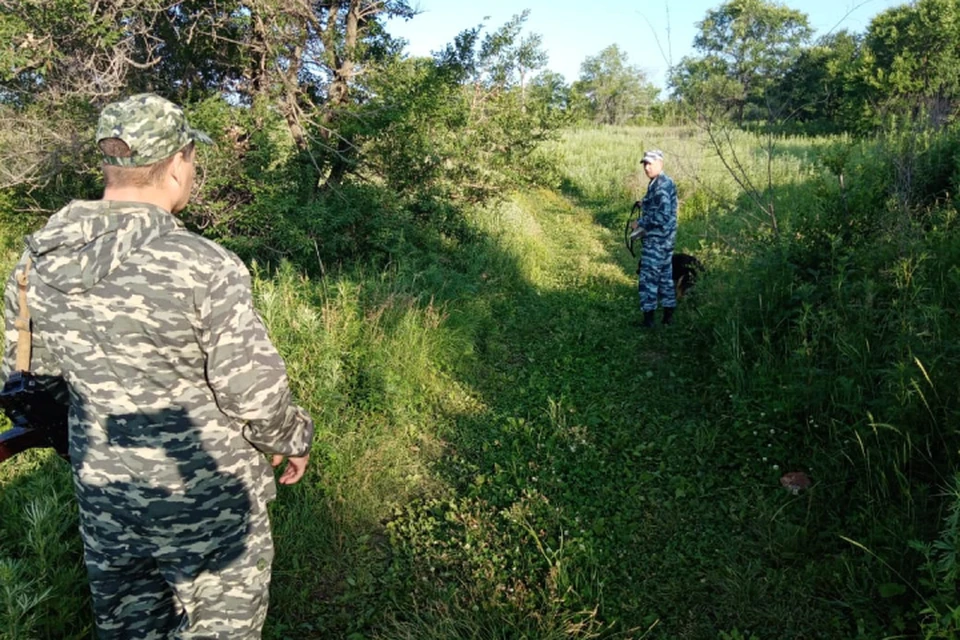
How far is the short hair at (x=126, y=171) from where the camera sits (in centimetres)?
165

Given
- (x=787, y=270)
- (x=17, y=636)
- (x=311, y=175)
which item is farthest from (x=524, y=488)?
(x=311, y=175)

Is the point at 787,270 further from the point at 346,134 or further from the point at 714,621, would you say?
the point at 346,134

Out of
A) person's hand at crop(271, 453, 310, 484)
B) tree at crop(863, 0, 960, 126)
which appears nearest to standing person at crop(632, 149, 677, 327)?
person's hand at crop(271, 453, 310, 484)

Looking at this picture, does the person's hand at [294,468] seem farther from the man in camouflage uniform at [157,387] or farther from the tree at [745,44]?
the tree at [745,44]

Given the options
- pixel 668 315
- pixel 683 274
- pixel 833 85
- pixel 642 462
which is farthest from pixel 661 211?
pixel 833 85

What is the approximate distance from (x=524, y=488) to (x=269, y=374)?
2218mm

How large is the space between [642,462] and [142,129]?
3.45m

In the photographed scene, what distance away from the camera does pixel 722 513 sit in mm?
3266

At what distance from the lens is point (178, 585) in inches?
74.0

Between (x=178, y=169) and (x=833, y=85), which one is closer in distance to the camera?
(x=178, y=169)

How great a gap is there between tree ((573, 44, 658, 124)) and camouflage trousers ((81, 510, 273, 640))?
57432 mm

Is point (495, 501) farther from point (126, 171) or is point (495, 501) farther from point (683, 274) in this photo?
point (683, 274)

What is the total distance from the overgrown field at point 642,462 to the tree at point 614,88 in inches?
2111

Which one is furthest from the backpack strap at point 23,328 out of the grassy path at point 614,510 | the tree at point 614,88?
the tree at point 614,88
